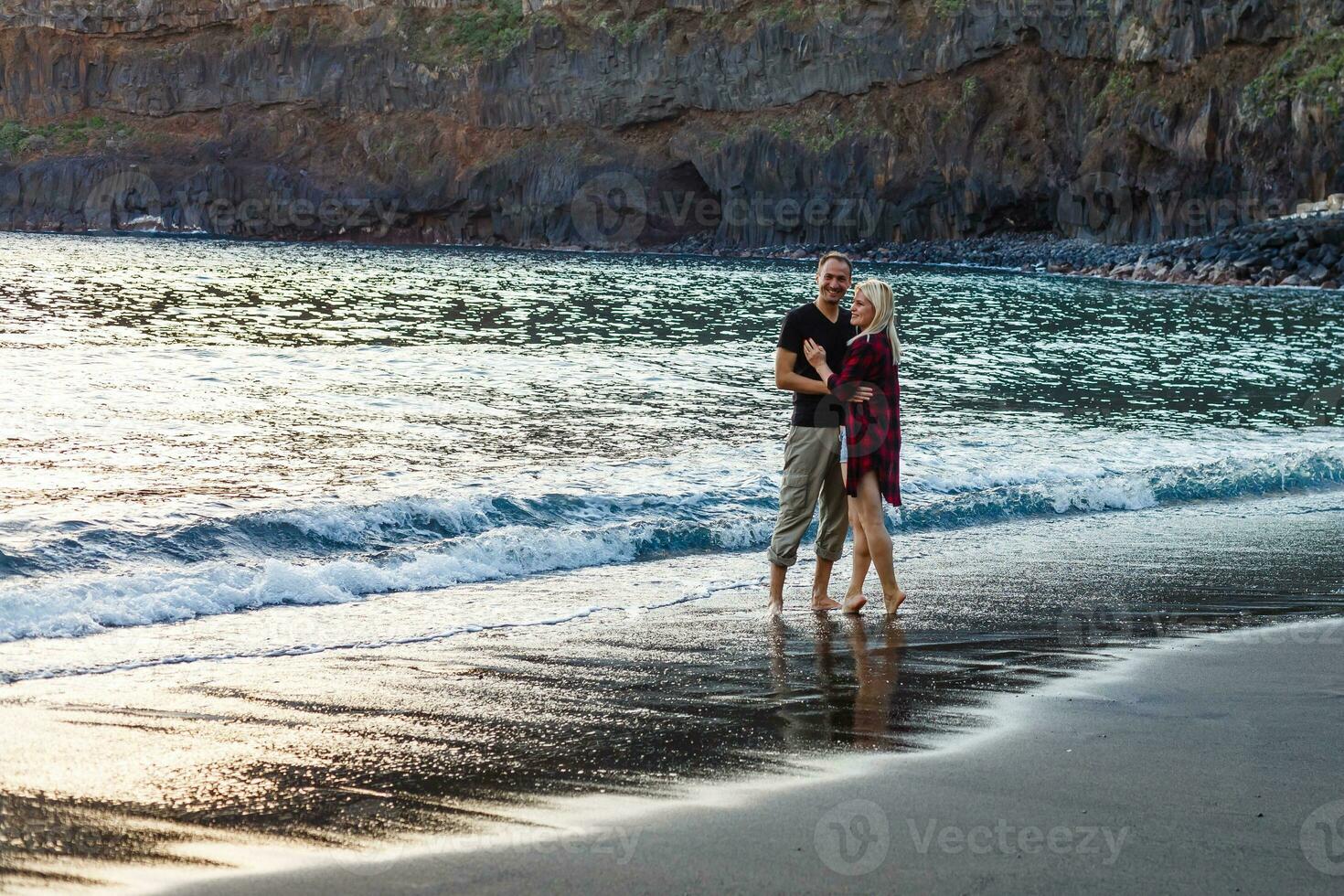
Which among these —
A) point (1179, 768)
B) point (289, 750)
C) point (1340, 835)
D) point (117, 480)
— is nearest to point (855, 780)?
point (1179, 768)

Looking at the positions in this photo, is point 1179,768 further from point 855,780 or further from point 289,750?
point 289,750

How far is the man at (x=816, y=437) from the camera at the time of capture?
20.7 ft

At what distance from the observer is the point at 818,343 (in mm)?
6340

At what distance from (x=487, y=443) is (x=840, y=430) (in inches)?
227

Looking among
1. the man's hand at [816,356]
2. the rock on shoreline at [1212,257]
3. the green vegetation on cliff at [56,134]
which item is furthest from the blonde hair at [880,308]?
the green vegetation on cliff at [56,134]

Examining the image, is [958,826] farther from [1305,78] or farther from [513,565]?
[1305,78]

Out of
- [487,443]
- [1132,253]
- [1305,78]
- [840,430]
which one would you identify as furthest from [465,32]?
[840,430]

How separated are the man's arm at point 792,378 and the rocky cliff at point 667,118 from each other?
170ft

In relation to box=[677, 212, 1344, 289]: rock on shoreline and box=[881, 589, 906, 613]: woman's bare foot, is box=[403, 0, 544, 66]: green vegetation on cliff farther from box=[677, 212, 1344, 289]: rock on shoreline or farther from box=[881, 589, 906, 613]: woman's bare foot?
box=[881, 589, 906, 613]: woman's bare foot

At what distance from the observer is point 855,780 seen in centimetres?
378

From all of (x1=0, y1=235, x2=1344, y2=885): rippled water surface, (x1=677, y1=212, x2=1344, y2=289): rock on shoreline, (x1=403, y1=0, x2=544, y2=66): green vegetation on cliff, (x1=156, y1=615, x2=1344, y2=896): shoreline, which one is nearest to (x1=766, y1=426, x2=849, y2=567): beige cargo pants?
(x1=0, y1=235, x2=1344, y2=885): rippled water surface

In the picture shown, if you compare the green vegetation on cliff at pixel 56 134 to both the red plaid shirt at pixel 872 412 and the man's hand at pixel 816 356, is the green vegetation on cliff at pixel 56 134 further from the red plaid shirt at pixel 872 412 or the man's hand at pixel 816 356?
the red plaid shirt at pixel 872 412

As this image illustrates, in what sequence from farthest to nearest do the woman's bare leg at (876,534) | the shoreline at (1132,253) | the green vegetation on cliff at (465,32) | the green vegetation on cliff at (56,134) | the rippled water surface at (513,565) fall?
the green vegetation on cliff at (56,134) → the green vegetation on cliff at (465,32) → the shoreline at (1132,253) → the woman's bare leg at (876,534) → the rippled water surface at (513,565)

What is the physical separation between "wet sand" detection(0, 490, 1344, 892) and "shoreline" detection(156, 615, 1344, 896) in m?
0.01
